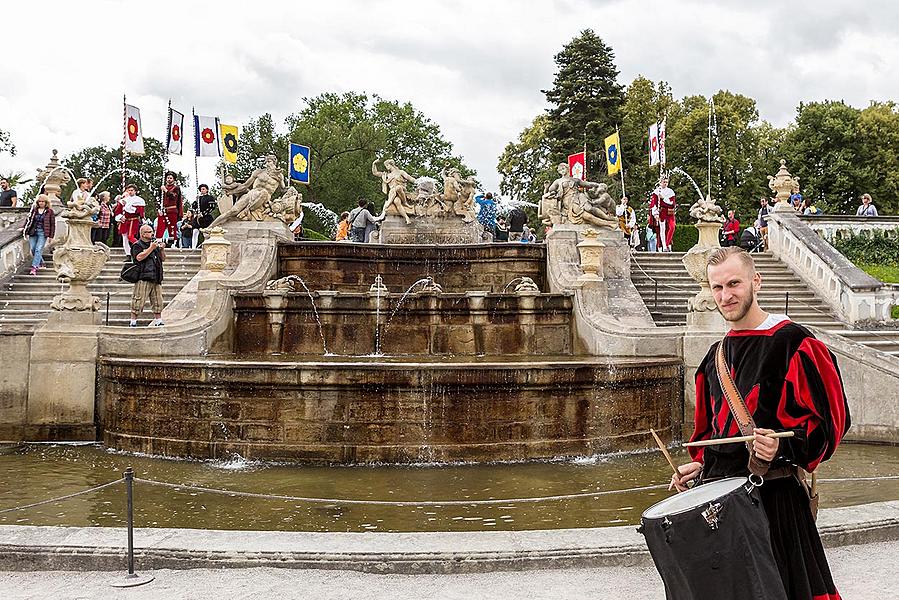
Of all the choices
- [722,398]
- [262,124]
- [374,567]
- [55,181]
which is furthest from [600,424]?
[262,124]

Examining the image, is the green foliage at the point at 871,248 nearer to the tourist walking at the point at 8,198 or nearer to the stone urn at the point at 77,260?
the stone urn at the point at 77,260

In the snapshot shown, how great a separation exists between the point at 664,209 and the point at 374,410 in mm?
14160

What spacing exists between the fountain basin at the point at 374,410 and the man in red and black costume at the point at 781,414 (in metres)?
7.00

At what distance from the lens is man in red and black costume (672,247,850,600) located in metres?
3.49

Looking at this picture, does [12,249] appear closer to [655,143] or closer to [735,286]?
[655,143]

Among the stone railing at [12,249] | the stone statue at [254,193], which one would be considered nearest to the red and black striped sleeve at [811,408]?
→ the stone statue at [254,193]

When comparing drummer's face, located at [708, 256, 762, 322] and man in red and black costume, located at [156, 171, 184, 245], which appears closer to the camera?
drummer's face, located at [708, 256, 762, 322]

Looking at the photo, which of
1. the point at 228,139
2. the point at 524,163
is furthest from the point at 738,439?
the point at 524,163

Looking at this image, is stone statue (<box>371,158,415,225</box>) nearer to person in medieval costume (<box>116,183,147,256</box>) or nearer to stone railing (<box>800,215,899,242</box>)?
person in medieval costume (<box>116,183,147,256</box>)

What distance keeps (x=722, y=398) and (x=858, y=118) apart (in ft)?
179

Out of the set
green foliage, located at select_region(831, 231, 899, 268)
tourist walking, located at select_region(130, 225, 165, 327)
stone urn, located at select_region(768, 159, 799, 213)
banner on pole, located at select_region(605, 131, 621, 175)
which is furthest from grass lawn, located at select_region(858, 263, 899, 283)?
tourist walking, located at select_region(130, 225, 165, 327)

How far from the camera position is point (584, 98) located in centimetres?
5209

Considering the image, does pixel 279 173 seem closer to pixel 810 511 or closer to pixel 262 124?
pixel 810 511

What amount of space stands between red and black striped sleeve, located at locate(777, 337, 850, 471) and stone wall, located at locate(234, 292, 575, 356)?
11.0m
